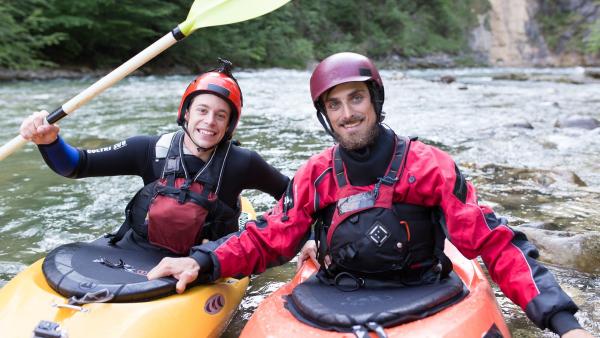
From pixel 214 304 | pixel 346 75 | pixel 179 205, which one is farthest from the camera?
pixel 179 205

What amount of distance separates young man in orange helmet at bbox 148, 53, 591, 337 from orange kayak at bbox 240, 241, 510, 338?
0.25 feet

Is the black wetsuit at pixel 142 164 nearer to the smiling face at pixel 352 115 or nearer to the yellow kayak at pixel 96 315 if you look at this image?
the yellow kayak at pixel 96 315

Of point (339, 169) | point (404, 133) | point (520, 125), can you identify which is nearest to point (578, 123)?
point (520, 125)

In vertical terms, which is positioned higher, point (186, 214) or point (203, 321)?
point (186, 214)

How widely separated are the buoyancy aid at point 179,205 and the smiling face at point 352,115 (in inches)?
29.6

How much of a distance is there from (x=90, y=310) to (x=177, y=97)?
9.70 metres

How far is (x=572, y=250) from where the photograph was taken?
321cm

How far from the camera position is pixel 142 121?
27.2 ft

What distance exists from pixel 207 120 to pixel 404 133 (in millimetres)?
5350

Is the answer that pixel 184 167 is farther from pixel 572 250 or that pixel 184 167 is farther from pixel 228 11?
pixel 572 250

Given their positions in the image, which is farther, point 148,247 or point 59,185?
point 59,185

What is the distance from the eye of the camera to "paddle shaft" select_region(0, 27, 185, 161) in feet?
8.55

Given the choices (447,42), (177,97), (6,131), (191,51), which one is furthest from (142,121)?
(447,42)

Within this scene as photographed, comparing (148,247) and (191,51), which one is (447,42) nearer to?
(191,51)
